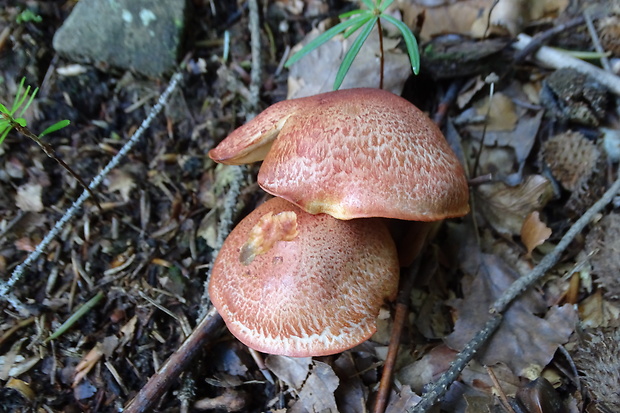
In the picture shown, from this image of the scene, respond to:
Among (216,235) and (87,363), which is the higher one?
(216,235)

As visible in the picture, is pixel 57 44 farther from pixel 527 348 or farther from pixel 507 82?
pixel 527 348

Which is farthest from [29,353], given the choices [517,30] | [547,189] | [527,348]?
[517,30]

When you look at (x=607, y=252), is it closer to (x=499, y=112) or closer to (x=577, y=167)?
(x=577, y=167)

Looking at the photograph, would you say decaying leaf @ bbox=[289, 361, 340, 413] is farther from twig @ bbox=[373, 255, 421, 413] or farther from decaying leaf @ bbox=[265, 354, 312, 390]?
twig @ bbox=[373, 255, 421, 413]

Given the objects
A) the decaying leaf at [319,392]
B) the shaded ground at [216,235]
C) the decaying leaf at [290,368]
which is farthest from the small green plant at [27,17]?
the decaying leaf at [319,392]

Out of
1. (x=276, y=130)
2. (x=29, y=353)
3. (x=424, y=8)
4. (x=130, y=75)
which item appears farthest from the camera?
(x=130, y=75)

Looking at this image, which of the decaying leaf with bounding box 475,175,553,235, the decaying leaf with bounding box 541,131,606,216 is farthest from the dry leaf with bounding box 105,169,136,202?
the decaying leaf with bounding box 541,131,606,216

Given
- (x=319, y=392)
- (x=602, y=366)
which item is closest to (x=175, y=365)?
(x=319, y=392)
